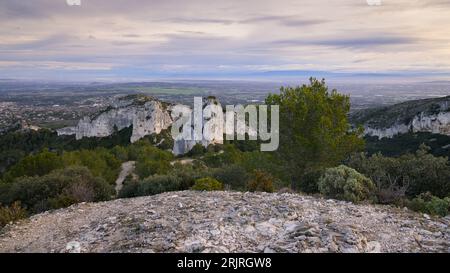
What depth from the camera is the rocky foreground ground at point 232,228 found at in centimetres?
683

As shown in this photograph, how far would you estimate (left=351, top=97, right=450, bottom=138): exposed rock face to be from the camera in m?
53.7

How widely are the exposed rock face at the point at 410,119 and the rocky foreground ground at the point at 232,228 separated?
50.5 m

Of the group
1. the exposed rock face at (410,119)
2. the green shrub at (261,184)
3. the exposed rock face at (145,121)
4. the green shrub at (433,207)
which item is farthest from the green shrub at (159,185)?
the exposed rock face at (410,119)

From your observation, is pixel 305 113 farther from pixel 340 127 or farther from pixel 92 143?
pixel 92 143

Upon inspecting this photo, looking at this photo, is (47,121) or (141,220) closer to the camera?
(141,220)

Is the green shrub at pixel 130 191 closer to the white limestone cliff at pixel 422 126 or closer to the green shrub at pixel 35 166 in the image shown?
the green shrub at pixel 35 166

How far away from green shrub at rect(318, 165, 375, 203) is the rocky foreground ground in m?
1.47

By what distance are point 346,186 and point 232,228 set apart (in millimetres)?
5447

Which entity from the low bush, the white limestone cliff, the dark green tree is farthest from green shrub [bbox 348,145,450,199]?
the white limestone cliff

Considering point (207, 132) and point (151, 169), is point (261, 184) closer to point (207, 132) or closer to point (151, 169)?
point (151, 169)

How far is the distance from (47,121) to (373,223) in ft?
338

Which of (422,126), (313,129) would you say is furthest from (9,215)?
(422,126)
